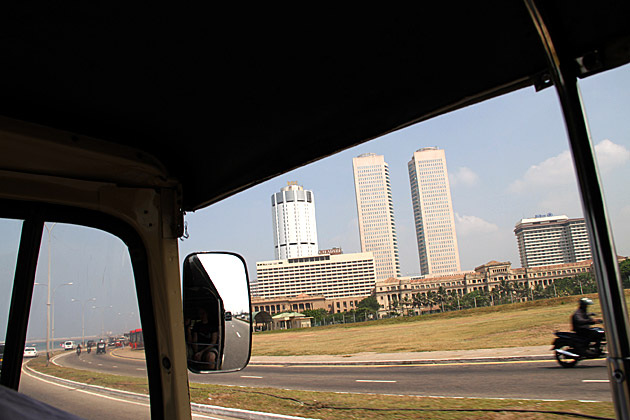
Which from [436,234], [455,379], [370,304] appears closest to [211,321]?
[455,379]

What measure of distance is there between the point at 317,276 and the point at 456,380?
3059 inches

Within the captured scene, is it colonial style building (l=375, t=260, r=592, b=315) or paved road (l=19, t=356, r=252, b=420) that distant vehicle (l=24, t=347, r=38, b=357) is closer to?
paved road (l=19, t=356, r=252, b=420)

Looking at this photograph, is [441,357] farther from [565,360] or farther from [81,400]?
[81,400]

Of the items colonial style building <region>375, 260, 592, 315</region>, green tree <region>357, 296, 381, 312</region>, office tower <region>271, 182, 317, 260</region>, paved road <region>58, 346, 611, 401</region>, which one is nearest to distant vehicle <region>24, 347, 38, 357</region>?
paved road <region>58, 346, 611, 401</region>

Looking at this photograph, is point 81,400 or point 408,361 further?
point 408,361

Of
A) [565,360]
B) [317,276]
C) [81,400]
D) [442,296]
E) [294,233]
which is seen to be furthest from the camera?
[294,233]

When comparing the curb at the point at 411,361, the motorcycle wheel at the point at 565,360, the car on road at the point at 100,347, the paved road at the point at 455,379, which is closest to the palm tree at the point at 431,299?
the curb at the point at 411,361

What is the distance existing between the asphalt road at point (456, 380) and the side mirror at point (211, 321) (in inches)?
292

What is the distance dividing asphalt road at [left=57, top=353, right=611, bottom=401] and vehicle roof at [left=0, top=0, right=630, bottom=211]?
754 centimetres

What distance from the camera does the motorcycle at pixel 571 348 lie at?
9617mm

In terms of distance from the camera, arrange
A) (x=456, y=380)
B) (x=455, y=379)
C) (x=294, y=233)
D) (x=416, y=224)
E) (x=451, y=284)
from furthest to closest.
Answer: (x=294, y=233) < (x=416, y=224) < (x=451, y=284) < (x=455, y=379) < (x=456, y=380)

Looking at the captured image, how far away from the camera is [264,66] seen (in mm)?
1010

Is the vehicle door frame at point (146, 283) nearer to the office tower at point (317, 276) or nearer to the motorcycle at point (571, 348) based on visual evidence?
the motorcycle at point (571, 348)

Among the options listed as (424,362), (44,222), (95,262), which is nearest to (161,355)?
(95,262)
